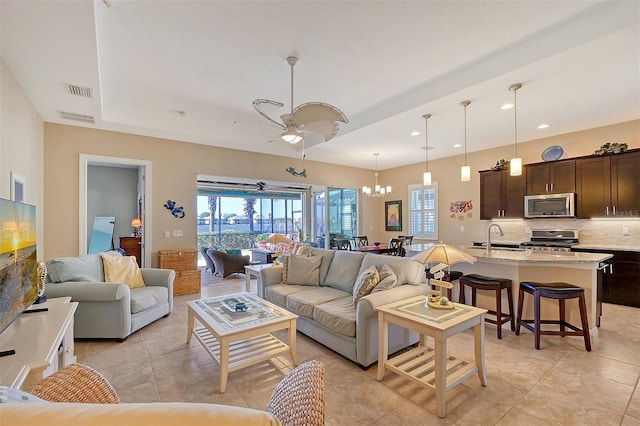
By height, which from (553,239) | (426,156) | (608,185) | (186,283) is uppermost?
(426,156)

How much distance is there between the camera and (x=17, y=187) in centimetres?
326

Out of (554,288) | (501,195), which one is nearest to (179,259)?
(554,288)

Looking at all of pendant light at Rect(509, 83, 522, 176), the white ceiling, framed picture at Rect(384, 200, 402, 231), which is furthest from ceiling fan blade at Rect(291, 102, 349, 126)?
framed picture at Rect(384, 200, 402, 231)

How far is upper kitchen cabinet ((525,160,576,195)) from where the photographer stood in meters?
5.04

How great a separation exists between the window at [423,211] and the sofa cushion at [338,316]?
16.5 ft

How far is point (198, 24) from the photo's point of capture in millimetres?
2537

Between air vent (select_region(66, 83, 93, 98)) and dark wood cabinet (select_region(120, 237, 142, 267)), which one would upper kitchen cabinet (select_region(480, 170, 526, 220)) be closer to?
air vent (select_region(66, 83, 93, 98))

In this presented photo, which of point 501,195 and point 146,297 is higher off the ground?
point 501,195

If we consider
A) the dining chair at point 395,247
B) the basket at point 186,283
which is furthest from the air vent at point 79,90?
the dining chair at point 395,247

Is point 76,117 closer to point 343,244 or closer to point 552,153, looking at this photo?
point 343,244

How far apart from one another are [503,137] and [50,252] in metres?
8.01

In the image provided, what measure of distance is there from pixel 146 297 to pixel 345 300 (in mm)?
2449

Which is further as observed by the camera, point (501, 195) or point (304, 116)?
point (501, 195)

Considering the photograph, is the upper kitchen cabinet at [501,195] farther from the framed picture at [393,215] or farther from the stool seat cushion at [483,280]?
the stool seat cushion at [483,280]
